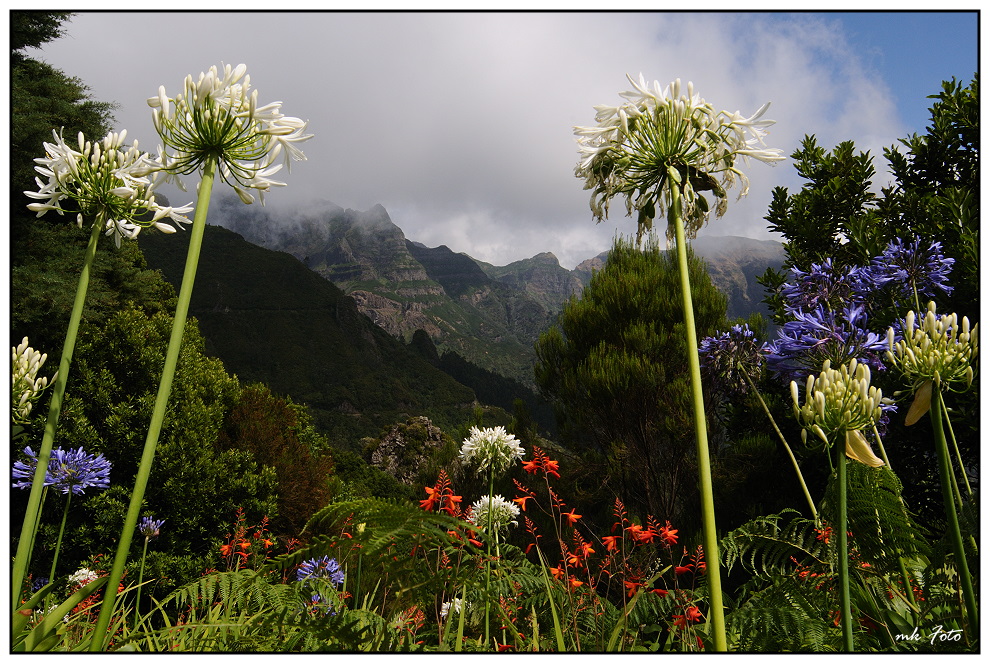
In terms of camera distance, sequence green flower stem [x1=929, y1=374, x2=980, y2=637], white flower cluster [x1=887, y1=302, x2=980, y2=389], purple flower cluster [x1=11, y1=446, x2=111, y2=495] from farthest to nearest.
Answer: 1. purple flower cluster [x1=11, y1=446, x2=111, y2=495]
2. white flower cluster [x1=887, y1=302, x2=980, y2=389]
3. green flower stem [x1=929, y1=374, x2=980, y2=637]

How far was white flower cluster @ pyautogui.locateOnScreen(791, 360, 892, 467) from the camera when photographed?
139 cm

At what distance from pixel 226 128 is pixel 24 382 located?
1095mm

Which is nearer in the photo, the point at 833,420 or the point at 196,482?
the point at 833,420

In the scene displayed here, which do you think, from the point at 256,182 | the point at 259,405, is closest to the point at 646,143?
the point at 256,182

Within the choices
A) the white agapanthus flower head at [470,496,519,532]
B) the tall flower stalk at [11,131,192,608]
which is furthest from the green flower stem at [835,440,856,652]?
the white agapanthus flower head at [470,496,519,532]

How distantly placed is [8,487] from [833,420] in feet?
8.76

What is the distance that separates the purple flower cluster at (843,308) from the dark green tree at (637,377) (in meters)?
5.24

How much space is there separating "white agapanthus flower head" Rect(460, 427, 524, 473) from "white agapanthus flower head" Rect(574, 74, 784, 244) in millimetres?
2045

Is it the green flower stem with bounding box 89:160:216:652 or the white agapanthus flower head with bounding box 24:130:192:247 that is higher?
the white agapanthus flower head with bounding box 24:130:192:247

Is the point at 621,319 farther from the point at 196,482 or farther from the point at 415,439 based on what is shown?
the point at 415,439

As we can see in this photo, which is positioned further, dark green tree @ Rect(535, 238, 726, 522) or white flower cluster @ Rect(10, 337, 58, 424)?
dark green tree @ Rect(535, 238, 726, 522)

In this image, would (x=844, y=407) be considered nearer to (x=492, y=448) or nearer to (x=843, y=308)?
(x=492, y=448)

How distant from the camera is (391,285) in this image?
13962cm

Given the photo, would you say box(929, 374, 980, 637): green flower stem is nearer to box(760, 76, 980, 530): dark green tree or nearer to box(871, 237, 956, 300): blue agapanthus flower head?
box(871, 237, 956, 300): blue agapanthus flower head
